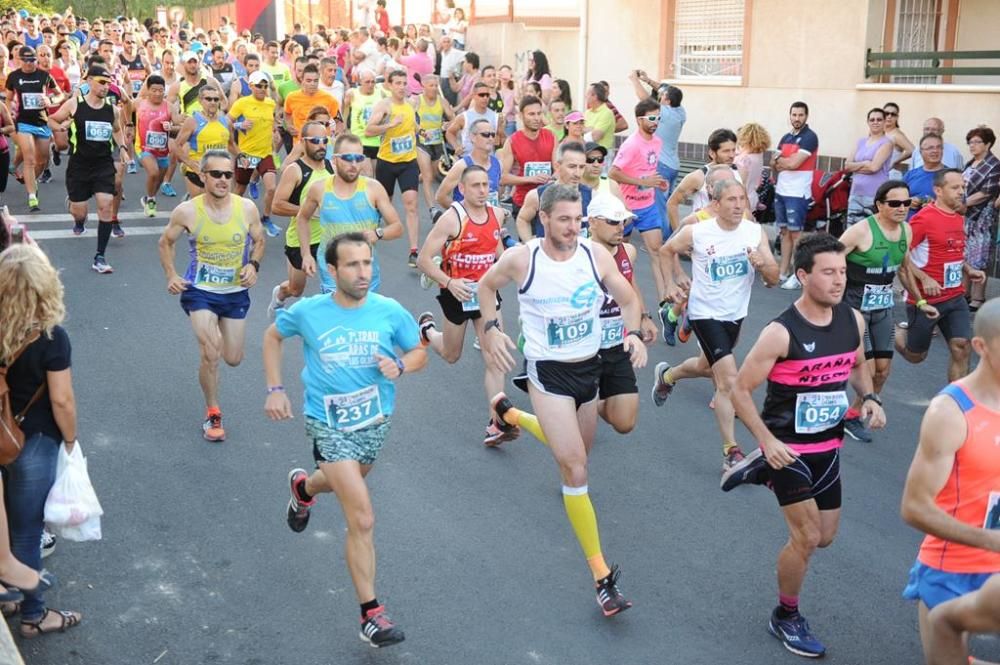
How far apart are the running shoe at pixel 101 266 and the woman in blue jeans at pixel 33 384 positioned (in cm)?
773

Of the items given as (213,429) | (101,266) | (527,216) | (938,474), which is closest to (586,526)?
(938,474)

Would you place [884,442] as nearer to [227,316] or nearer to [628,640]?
[628,640]

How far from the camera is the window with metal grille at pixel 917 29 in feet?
50.0

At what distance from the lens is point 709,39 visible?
57.4 ft

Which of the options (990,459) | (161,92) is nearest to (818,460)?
(990,459)

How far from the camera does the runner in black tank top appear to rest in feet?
16.9

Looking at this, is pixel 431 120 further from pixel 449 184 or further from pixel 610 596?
pixel 610 596

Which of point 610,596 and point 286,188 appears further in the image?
point 286,188

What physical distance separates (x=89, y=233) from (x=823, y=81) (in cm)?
951

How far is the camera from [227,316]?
26.3 ft

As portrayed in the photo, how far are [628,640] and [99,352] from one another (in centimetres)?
611

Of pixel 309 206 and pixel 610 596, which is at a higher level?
pixel 309 206

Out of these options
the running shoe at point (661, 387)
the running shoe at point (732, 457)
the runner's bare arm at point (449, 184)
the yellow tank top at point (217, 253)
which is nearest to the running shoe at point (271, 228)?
the runner's bare arm at point (449, 184)

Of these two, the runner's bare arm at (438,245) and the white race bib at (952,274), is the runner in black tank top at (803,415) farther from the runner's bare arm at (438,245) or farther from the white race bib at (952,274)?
the white race bib at (952,274)
